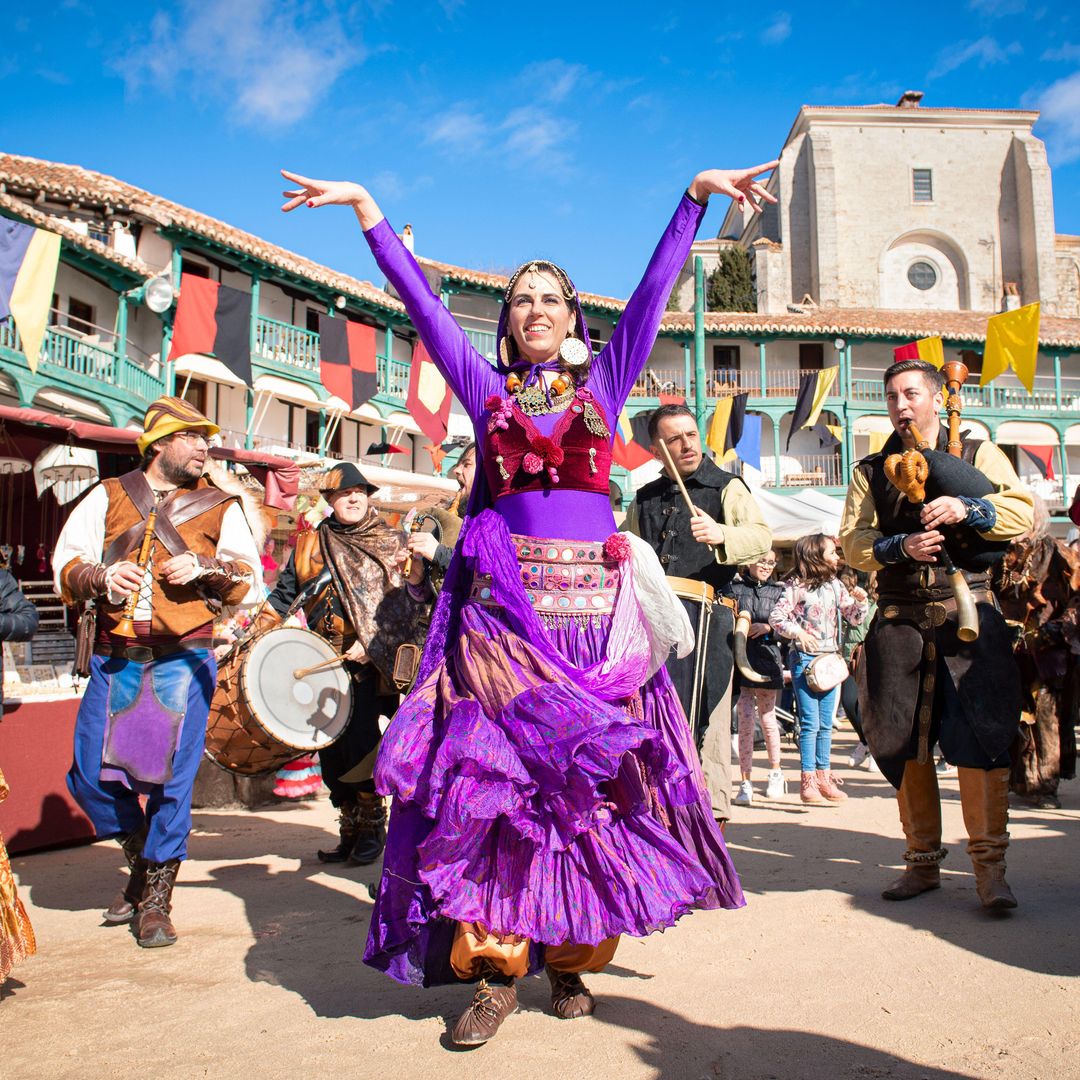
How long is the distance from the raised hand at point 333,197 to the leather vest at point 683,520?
1911 mm

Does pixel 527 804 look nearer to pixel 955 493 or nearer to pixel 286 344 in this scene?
pixel 955 493

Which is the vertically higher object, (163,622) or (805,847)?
(163,622)

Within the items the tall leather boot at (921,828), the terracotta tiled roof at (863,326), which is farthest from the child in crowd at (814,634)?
the terracotta tiled roof at (863,326)

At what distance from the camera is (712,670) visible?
4492mm

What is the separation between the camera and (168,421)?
4238 mm

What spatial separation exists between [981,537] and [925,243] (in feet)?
179

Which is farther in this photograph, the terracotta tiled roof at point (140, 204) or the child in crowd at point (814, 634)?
the terracotta tiled roof at point (140, 204)

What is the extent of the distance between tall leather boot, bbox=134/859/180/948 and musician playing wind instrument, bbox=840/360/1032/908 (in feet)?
9.53

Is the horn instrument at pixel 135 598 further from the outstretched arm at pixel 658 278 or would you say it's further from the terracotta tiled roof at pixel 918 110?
the terracotta tiled roof at pixel 918 110

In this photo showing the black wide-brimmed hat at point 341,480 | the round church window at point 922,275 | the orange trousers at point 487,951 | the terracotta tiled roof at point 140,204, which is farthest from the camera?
the round church window at point 922,275

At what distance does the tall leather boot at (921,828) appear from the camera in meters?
4.12

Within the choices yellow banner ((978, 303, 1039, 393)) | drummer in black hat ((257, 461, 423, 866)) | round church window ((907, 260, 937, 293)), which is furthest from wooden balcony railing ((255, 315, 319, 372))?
round church window ((907, 260, 937, 293))

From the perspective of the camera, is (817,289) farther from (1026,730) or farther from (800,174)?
(1026,730)

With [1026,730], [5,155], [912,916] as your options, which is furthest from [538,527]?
[5,155]
